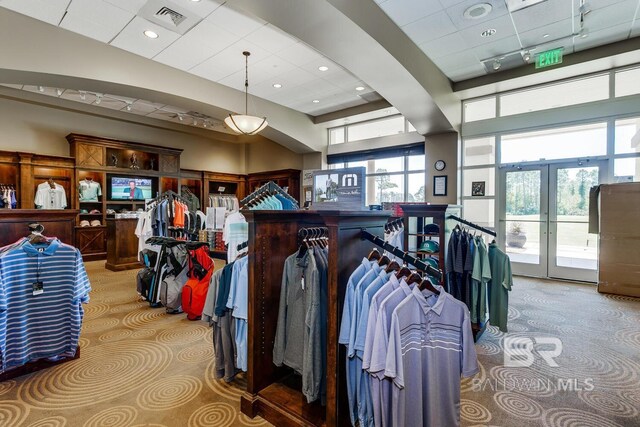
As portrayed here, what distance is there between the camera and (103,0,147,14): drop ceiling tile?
3.96 metres

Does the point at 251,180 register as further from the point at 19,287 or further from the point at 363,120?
the point at 19,287

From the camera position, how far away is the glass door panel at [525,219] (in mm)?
6133

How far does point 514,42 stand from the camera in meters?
4.92

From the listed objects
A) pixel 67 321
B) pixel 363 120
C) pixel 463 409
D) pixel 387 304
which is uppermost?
pixel 363 120

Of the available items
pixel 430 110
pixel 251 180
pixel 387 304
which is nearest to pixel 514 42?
pixel 430 110

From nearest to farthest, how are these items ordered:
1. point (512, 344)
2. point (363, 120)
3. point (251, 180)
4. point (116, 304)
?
point (512, 344)
point (116, 304)
point (363, 120)
point (251, 180)

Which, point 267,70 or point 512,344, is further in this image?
point 267,70

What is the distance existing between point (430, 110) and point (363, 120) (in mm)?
2933

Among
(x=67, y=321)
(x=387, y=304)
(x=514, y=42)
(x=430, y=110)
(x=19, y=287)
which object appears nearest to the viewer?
(x=387, y=304)

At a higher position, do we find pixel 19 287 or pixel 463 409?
pixel 19 287

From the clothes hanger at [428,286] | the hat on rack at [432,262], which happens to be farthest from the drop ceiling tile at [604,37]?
the clothes hanger at [428,286]

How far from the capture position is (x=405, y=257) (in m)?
1.64

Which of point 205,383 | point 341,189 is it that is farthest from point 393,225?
point 205,383

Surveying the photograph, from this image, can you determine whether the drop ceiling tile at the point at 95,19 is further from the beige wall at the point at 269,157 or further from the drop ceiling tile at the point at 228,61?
the beige wall at the point at 269,157
